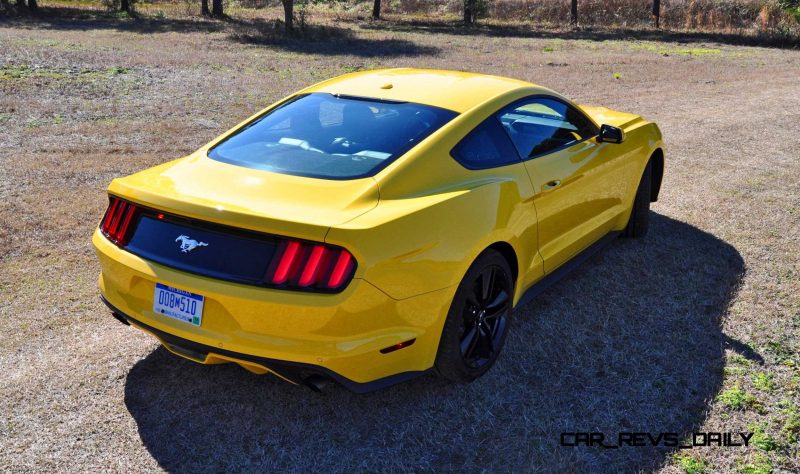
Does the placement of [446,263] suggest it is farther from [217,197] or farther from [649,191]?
[649,191]

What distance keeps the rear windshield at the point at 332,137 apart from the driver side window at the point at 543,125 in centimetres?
54

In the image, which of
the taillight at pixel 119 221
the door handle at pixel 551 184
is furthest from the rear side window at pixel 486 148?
the taillight at pixel 119 221

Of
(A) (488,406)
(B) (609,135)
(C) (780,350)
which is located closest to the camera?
(A) (488,406)

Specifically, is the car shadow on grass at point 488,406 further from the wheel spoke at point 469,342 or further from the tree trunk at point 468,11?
the tree trunk at point 468,11

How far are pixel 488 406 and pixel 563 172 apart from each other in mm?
1595

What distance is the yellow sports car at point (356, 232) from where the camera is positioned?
9.76 ft

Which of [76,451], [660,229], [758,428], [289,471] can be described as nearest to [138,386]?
[76,451]

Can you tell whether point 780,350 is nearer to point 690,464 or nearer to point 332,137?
point 690,464

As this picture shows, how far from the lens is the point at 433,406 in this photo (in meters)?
3.57

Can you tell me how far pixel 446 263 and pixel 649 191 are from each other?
3.11m

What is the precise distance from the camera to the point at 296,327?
9.71 feet

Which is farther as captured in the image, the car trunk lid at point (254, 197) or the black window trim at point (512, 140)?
the black window trim at point (512, 140)

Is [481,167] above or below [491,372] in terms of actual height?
above

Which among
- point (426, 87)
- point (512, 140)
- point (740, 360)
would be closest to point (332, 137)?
point (426, 87)
